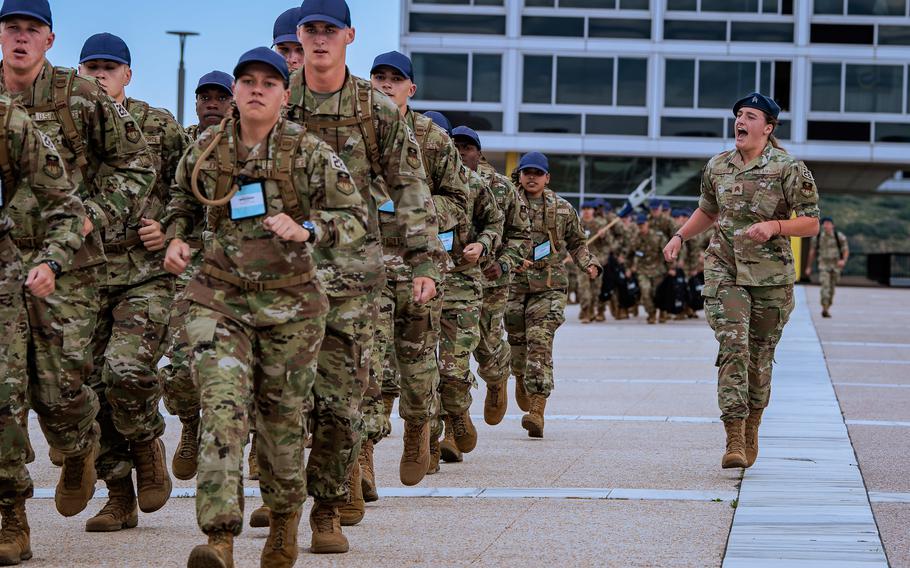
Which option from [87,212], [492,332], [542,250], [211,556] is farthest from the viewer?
[542,250]

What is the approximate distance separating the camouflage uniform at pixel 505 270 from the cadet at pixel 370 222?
145 inches

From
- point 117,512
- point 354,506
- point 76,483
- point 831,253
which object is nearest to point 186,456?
point 117,512

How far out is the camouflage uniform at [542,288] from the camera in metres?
12.0

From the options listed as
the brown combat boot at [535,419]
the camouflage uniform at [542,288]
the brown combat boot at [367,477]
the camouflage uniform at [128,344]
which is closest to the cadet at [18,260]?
the camouflage uniform at [128,344]

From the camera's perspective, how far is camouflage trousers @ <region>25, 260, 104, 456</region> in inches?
262

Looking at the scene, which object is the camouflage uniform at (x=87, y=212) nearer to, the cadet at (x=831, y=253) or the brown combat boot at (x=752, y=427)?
the brown combat boot at (x=752, y=427)

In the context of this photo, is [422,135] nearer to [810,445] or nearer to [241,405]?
[241,405]

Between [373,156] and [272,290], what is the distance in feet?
4.00

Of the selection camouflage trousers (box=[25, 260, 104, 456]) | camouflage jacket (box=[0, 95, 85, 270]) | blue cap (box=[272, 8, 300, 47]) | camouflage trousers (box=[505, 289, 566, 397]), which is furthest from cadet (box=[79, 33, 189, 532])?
camouflage trousers (box=[505, 289, 566, 397])

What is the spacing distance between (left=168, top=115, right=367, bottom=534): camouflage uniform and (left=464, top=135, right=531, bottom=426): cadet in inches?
177

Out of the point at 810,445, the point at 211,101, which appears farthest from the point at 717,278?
the point at 211,101

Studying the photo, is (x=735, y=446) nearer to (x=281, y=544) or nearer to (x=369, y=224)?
(x=369, y=224)

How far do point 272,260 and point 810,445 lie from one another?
548cm

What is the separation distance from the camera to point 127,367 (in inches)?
291
